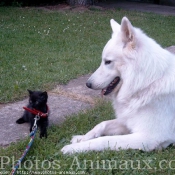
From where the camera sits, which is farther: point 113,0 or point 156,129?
point 113,0

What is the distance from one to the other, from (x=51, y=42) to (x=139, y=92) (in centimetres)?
610

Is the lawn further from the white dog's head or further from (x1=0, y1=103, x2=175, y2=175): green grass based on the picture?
the white dog's head

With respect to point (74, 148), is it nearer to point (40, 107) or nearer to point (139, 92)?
point (40, 107)

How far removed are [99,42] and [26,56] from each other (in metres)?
2.64

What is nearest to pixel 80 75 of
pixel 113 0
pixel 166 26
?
pixel 166 26

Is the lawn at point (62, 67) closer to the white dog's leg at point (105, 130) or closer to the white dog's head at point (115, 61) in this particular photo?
the white dog's leg at point (105, 130)

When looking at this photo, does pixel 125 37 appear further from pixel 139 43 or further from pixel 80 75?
pixel 80 75

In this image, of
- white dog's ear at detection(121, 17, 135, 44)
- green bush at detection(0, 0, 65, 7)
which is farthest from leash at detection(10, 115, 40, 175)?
green bush at detection(0, 0, 65, 7)

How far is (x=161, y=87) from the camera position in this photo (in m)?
3.78

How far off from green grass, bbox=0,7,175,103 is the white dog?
6.43 ft

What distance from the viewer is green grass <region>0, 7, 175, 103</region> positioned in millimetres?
6180

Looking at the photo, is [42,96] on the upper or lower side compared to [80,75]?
upper

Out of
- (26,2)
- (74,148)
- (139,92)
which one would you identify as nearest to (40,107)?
(74,148)

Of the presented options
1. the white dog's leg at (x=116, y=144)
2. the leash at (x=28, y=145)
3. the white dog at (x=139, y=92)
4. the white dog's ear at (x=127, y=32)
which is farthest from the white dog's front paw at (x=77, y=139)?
the white dog's ear at (x=127, y=32)
